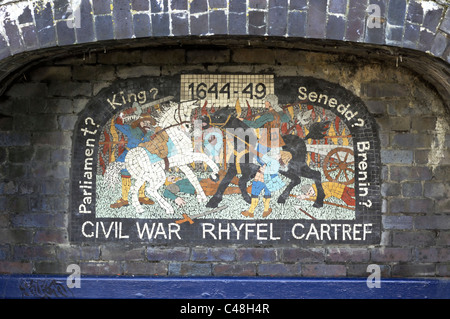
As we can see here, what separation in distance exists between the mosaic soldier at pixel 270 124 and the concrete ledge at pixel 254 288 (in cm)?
120

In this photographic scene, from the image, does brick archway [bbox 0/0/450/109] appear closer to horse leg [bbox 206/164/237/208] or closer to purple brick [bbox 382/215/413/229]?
horse leg [bbox 206/164/237/208]

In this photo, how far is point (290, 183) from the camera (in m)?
6.03

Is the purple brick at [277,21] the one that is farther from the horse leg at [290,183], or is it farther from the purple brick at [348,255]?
the purple brick at [348,255]

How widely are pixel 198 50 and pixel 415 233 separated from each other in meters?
2.73

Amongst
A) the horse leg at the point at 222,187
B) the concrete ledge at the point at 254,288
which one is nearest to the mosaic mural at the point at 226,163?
the horse leg at the point at 222,187

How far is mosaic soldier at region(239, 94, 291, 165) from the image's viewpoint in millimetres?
6023

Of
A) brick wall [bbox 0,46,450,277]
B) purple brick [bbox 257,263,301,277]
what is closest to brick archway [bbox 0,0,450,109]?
brick wall [bbox 0,46,450,277]

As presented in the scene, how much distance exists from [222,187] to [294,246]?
90cm

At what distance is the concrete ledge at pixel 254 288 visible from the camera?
5906 mm

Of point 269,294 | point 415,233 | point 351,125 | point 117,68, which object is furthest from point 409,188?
point 117,68

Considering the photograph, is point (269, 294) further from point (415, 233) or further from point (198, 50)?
point (198, 50)

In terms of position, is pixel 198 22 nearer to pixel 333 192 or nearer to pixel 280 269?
pixel 333 192

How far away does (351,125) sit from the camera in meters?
6.02

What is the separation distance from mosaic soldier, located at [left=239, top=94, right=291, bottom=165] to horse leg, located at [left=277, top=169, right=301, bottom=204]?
0.86 feet
